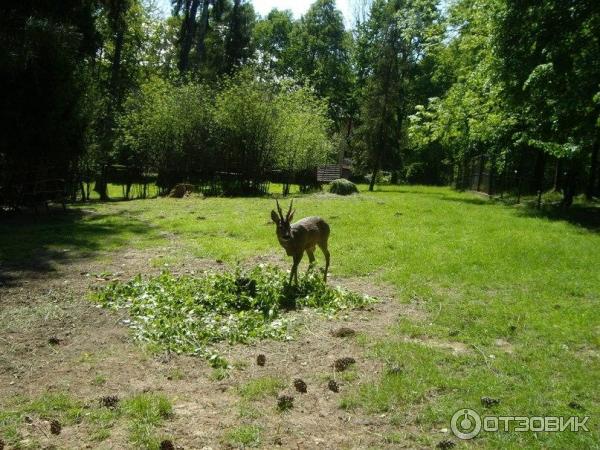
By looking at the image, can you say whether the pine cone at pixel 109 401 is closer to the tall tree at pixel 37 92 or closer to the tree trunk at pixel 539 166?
the tall tree at pixel 37 92

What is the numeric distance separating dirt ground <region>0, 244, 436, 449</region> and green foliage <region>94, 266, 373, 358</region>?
0.78 ft

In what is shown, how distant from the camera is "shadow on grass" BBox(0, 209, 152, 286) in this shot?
31.6 ft

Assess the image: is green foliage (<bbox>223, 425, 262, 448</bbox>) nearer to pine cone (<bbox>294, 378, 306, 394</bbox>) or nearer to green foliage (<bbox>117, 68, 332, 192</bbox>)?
pine cone (<bbox>294, 378, 306, 394</bbox>)

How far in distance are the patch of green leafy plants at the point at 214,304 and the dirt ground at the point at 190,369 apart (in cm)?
23

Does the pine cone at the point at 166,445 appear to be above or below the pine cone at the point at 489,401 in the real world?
below

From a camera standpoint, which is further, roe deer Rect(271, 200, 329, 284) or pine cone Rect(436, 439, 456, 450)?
roe deer Rect(271, 200, 329, 284)

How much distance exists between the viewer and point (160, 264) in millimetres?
9766

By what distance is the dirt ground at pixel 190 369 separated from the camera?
4.13 metres

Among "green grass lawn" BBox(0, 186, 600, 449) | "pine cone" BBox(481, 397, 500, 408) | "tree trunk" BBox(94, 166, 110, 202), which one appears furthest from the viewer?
"tree trunk" BBox(94, 166, 110, 202)

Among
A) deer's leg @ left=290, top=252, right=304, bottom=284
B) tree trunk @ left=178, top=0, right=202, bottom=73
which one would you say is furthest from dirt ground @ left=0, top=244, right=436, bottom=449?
tree trunk @ left=178, top=0, right=202, bottom=73

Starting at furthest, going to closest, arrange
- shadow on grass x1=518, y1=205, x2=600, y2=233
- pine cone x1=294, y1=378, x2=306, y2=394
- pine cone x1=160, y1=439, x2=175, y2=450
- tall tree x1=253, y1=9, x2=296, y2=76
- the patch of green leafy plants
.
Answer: tall tree x1=253, y1=9, x2=296, y2=76
shadow on grass x1=518, y1=205, x2=600, y2=233
the patch of green leafy plants
pine cone x1=294, y1=378, x2=306, y2=394
pine cone x1=160, y1=439, x2=175, y2=450

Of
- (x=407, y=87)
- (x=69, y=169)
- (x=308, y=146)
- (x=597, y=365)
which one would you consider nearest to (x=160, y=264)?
(x=597, y=365)

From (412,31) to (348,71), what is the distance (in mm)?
31385

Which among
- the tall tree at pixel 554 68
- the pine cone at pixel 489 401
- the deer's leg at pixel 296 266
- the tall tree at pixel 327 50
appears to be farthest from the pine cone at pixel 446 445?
the tall tree at pixel 327 50
